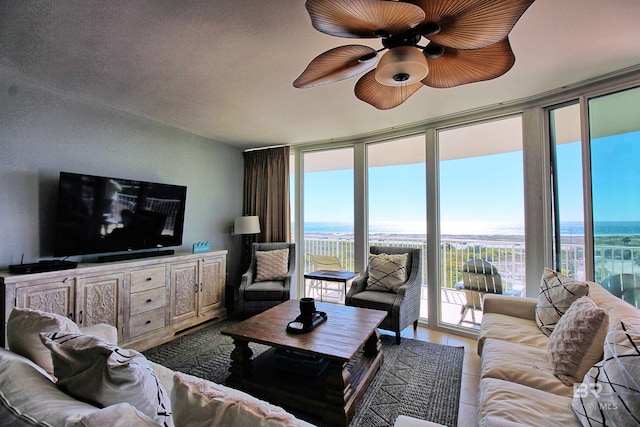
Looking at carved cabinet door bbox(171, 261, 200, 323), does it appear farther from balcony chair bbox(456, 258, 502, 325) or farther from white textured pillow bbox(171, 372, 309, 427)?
balcony chair bbox(456, 258, 502, 325)

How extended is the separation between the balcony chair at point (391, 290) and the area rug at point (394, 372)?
296 millimetres

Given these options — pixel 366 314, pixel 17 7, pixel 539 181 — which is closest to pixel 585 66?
pixel 539 181

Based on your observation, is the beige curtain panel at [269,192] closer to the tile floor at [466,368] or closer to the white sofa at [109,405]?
the tile floor at [466,368]

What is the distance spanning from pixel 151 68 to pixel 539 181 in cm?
369

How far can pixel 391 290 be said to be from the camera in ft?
11.1

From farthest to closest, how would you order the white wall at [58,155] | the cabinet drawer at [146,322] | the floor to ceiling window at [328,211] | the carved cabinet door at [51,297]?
the floor to ceiling window at [328,211]
the cabinet drawer at [146,322]
the white wall at [58,155]
the carved cabinet door at [51,297]

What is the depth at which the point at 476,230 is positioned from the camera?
3.60 m

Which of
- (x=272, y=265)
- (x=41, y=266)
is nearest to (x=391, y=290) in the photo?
(x=272, y=265)

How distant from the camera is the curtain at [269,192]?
4.65 meters

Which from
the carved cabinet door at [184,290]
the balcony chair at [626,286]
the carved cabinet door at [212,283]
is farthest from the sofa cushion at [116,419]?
the balcony chair at [626,286]

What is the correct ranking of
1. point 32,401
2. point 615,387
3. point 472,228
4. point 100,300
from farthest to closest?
point 472,228
point 100,300
point 615,387
point 32,401

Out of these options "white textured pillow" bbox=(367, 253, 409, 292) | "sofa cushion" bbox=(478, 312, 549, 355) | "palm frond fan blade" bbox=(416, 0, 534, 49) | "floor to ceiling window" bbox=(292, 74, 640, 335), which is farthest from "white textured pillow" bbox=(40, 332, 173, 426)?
"floor to ceiling window" bbox=(292, 74, 640, 335)

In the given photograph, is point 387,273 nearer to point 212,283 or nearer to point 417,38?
point 212,283

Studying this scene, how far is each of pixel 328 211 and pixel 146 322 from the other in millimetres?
2838
